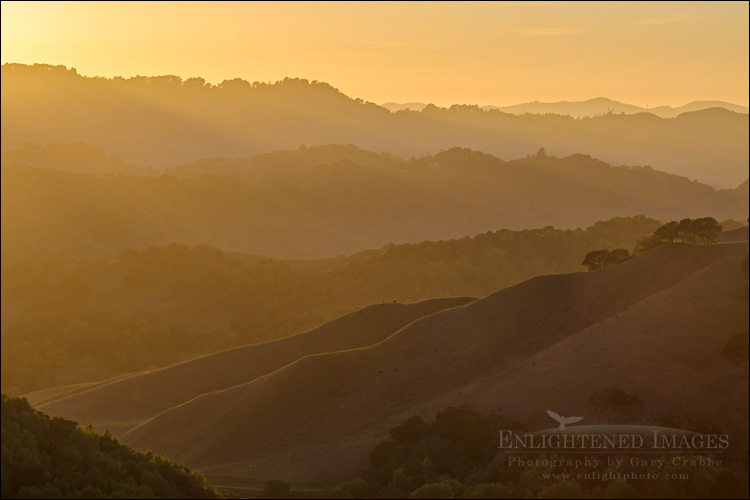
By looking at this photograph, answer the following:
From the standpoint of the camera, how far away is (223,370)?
270 feet

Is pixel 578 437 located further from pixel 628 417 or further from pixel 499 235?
pixel 499 235

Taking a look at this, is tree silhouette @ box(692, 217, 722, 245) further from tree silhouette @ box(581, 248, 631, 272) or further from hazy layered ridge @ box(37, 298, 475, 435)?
hazy layered ridge @ box(37, 298, 475, 435)

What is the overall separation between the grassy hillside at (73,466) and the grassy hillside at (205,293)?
75.0m

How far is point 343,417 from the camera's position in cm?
5953

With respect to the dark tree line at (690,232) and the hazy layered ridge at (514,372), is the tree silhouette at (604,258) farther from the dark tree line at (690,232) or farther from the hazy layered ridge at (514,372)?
the hazy layered ridge at (514,372)

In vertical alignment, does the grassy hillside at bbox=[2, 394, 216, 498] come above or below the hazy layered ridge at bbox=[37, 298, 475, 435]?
below

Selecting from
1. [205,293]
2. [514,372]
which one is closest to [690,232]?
[514,372]

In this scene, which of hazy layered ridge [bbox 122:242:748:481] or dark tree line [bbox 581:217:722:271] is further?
dark tree line [bbox 581:217:722:271]

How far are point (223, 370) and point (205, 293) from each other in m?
70.8

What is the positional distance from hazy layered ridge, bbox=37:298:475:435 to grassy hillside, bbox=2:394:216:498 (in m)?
29.7

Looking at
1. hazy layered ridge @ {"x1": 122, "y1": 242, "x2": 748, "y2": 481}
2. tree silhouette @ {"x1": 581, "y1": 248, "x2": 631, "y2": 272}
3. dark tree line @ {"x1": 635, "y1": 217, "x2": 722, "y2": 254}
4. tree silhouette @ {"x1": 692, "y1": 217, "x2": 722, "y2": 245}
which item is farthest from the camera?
tree silhouette @ {"x1": 581, "y1": 248, "x2": 631, "y2": 272}

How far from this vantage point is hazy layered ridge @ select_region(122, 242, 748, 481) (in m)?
45.9

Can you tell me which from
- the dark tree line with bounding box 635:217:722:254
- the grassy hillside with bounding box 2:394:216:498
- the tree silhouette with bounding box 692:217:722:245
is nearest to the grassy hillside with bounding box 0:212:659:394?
the dark tree line with bounding box 635:217:722:254

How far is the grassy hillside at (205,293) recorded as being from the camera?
125 metres
